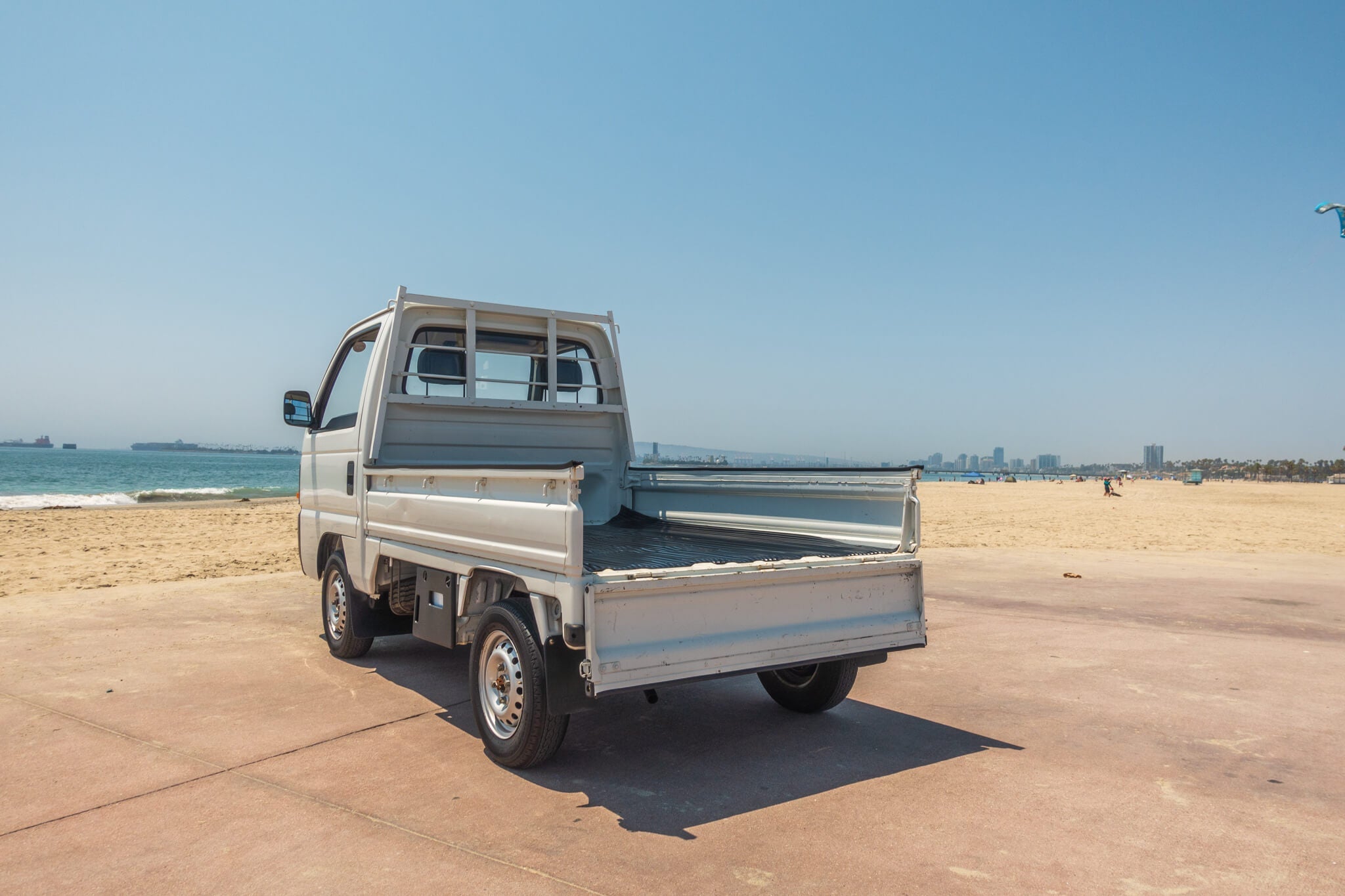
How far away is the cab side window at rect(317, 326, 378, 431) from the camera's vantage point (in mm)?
6562

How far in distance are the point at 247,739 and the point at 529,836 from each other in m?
2.14

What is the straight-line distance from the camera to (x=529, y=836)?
3.50m

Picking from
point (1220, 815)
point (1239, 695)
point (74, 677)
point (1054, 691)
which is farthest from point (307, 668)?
point (1239, 695)

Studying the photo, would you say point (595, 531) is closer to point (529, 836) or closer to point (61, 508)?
point (529, 836)

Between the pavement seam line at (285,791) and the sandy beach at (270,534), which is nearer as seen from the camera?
the pavement seam line at (285,791)

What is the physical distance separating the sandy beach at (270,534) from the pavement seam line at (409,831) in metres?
8.14

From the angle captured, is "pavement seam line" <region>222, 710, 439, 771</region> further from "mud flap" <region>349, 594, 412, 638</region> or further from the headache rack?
the headache rack

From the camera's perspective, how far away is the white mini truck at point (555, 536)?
394cm

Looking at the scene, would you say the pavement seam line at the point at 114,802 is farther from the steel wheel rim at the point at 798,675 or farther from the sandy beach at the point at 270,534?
the sandy beach at the point at 270,534

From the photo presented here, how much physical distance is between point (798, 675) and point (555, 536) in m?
2.36

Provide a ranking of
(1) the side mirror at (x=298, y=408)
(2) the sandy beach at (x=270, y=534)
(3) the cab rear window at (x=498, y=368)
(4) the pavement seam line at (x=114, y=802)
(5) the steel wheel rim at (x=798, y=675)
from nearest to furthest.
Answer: (4) the pavement seam line at (x=114, y=802), (5) the steel wheel rim at (x=798, y=675), (3) the cab rear window at (x=498, y=368), (1) the side mirror at (x=298, y=408), (2) the sandy beach at (x=270, y=534)

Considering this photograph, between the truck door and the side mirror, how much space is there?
0.08 m

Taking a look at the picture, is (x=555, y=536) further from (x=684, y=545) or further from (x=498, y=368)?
(x=498, y=368)

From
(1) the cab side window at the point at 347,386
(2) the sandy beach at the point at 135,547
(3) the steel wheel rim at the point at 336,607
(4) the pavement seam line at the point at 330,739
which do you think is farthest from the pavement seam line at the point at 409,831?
(2) the sandy beach at the point at 135,547
